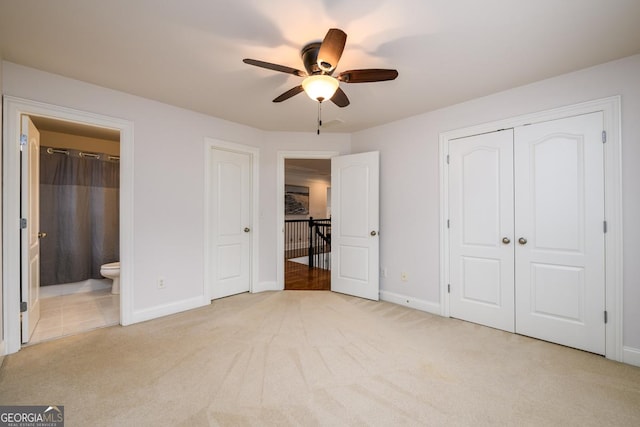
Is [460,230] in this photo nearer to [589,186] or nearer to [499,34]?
[589,186]

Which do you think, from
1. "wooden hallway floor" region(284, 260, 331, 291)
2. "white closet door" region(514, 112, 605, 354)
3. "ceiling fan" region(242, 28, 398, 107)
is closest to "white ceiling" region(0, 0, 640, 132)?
"ceiling fan" region(242, 28, 398, 107)

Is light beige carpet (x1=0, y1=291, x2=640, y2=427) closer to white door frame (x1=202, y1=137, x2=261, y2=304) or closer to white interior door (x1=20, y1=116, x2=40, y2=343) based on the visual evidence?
white interior door (x1=20, y1=116, x2=40, y2=343)

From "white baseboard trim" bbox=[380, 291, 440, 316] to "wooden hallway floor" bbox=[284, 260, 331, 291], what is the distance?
0.95 metres

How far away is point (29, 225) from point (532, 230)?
15.2 feet

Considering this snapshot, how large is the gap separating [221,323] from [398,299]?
85.5 inches

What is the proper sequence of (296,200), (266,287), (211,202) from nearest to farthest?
(211,202) → (266,287) → (296,200)

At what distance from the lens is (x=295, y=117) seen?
356 cm

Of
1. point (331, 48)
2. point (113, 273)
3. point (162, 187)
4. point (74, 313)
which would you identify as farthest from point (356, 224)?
point (74, 313)

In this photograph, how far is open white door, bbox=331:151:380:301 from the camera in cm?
380

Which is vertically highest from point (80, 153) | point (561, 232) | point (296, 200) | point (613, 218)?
point (80, 153)

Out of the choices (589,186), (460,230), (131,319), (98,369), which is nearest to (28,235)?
(131,319)

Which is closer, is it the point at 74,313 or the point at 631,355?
the point at 631,355

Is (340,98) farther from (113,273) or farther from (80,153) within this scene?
(80,153)

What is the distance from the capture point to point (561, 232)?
252cm
